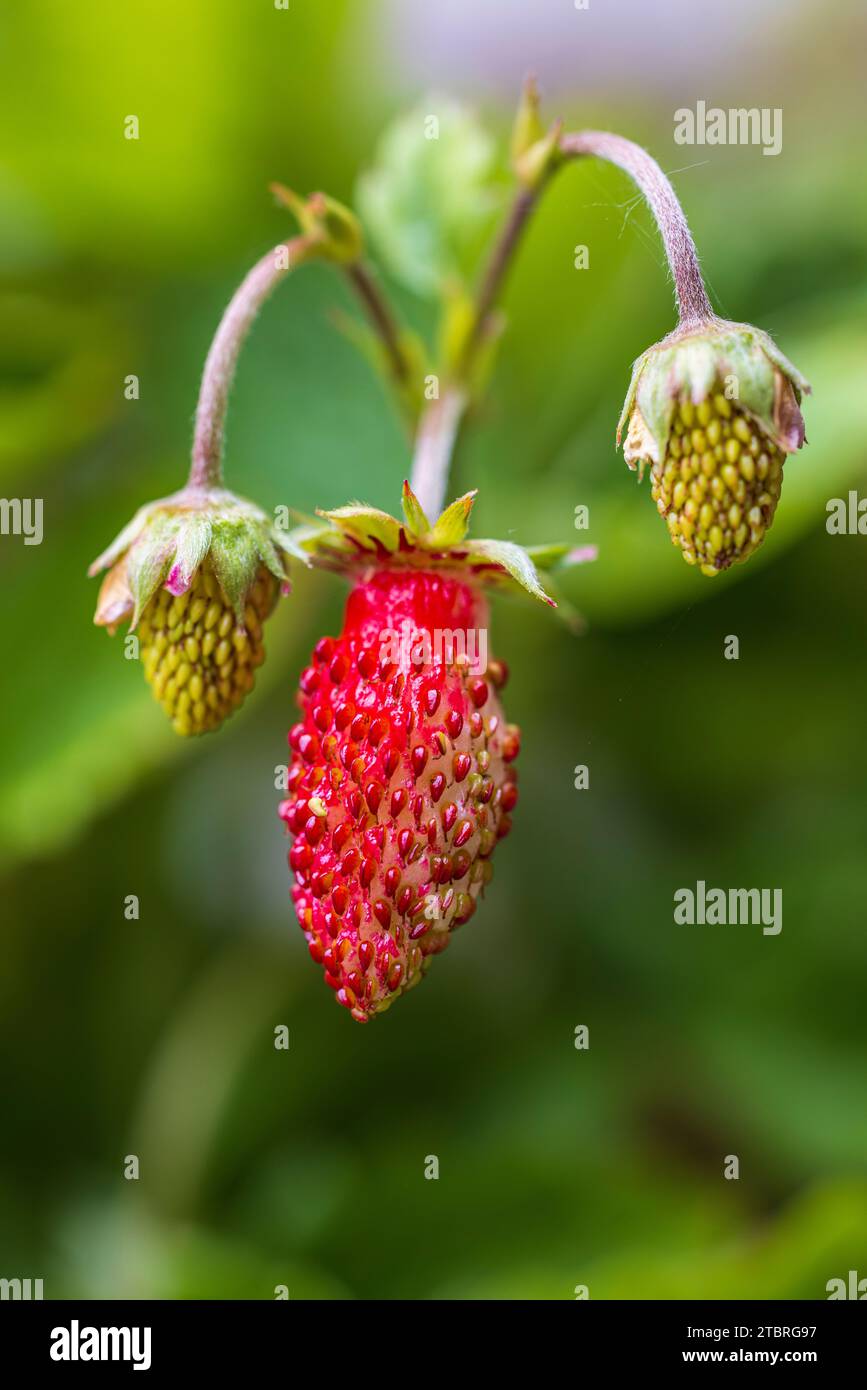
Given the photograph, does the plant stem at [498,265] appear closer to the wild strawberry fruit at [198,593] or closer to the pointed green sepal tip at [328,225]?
the pointed green sepal tip at [328,225]

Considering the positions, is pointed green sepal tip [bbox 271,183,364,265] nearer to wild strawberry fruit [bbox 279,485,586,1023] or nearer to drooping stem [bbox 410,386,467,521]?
drooping stem [bbox 410,386,467,521]

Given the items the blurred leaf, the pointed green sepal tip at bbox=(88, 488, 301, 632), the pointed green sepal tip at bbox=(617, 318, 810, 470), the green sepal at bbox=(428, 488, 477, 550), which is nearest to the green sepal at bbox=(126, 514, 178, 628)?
the pointed green sepal tip at bbox=(88, 488, 301, 632)

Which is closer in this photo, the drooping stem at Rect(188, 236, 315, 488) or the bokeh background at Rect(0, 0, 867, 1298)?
the drooping stem at Rect(188, 236, 315, 488)

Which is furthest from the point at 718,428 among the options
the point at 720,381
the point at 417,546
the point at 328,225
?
the point at 328,225

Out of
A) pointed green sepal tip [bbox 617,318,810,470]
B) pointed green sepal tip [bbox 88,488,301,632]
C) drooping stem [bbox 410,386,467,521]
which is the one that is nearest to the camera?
pointed green sepal tip [bbox 617,318,810,470]

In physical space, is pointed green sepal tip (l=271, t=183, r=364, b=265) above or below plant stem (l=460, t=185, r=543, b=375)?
below

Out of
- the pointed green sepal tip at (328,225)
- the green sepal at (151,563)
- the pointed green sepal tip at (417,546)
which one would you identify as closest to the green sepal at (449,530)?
the pointed green sepal tip at (417,546)
